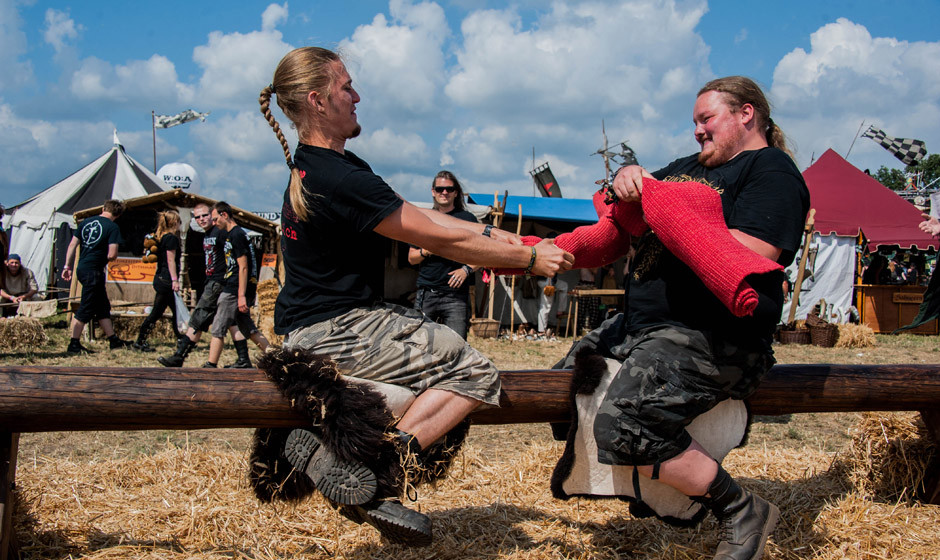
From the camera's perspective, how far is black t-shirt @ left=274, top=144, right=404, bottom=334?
86.4 inches

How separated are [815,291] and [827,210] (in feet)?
6.21

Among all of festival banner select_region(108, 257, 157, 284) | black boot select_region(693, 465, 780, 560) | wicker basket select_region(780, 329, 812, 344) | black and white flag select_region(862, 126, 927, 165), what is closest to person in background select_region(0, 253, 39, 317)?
festival banner select_region(108, 257, 157, 284)

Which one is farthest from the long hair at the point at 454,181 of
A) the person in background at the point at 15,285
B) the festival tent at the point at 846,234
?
the festival tent at the point at 846,234

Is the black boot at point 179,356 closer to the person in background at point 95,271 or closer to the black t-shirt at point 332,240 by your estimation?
the person in background at point 95,271

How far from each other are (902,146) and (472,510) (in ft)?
62.7

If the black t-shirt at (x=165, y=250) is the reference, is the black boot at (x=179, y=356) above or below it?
below

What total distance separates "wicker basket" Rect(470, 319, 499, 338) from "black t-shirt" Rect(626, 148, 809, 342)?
8.97m

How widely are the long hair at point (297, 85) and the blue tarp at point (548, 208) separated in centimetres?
988

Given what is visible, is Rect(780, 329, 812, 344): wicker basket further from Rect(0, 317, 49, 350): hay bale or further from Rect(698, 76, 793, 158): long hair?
Rect(0, 317, 49, 350): hay bale

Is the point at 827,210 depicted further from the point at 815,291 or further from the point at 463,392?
the point at 463,392

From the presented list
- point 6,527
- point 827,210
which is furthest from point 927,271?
point 6,527

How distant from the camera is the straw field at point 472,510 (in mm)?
3025

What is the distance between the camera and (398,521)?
7.18 feet

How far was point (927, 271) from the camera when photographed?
18250mm
